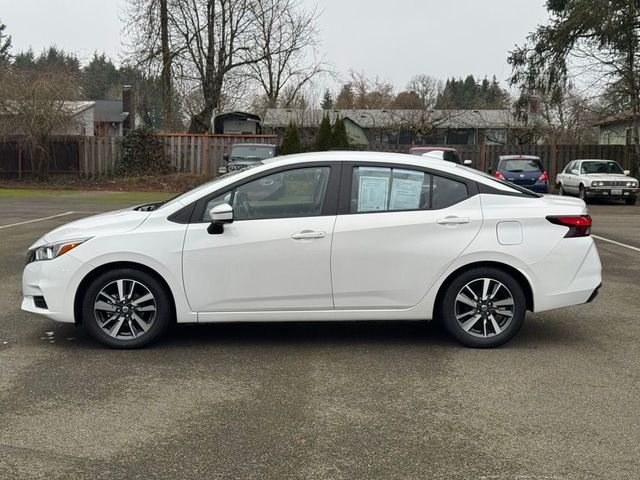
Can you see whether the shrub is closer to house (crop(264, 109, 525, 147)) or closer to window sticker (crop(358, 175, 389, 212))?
house (crop(264, 109, 525, 147))

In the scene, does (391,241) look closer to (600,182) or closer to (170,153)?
(600,182)

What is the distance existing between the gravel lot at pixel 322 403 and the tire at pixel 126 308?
0.47 ft

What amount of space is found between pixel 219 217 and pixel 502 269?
7.71 feet

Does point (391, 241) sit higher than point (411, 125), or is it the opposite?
point (411, 125)

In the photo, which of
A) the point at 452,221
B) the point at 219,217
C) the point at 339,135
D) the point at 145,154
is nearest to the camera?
the point at 219,217

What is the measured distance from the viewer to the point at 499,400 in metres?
4.55

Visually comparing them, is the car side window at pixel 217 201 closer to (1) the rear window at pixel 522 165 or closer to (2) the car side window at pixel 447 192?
(2) the car side window at pixel 447 192

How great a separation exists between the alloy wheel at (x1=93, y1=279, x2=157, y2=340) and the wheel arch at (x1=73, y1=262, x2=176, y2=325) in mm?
114

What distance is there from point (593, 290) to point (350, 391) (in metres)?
2.43

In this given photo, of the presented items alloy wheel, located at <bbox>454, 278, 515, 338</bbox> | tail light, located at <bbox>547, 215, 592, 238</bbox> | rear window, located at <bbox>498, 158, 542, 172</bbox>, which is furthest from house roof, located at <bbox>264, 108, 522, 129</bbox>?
alloy wheel, located at <bbox>454, 278, 515, 338</bbox>

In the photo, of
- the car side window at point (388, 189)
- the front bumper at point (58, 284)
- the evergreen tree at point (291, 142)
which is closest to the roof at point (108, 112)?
the evergreen tree at point (291, 142)

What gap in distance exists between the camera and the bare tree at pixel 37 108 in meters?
28.1

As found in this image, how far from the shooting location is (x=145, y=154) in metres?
30.8

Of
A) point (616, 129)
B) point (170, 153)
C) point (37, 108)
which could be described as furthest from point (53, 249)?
point (616, 129)
